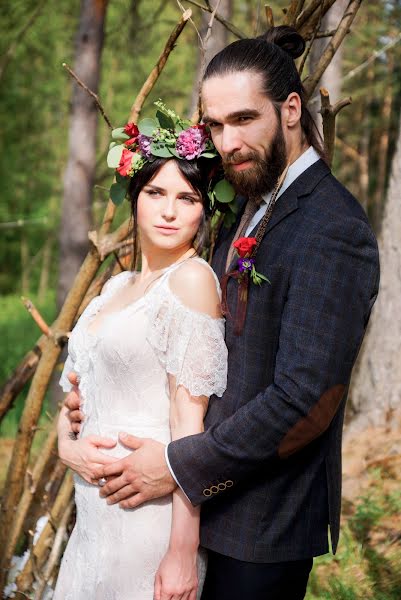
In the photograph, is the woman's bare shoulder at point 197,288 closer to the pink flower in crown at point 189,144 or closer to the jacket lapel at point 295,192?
the jacket lapel at point 295,192

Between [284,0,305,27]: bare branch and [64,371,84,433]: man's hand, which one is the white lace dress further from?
[284,0,305,27]: bare branch

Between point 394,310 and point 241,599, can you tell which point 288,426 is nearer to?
point 241,599

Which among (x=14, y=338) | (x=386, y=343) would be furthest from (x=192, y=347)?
(x=14, y=338)

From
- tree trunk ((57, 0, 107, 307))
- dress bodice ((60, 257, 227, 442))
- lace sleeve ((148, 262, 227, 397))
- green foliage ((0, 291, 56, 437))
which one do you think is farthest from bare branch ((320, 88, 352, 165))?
green foliage ((0, 291, 56, 437))

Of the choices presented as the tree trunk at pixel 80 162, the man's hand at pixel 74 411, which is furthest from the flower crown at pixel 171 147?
the tree trunk at pixel 80 162

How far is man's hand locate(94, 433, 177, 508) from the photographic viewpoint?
2047mm

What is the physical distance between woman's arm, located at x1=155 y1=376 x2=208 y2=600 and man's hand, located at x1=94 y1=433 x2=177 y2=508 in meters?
0.06

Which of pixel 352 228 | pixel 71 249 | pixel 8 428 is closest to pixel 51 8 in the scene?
pixel 71 249

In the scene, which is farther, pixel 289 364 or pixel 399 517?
pixel 399 517

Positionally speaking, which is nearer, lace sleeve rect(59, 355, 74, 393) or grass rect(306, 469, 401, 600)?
lace sleeve rect(59, 355, 74, 393)

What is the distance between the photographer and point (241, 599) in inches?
82.0

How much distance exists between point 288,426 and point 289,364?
0.16m

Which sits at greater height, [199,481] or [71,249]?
[199,481]

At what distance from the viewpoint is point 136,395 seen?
86.0 inches
